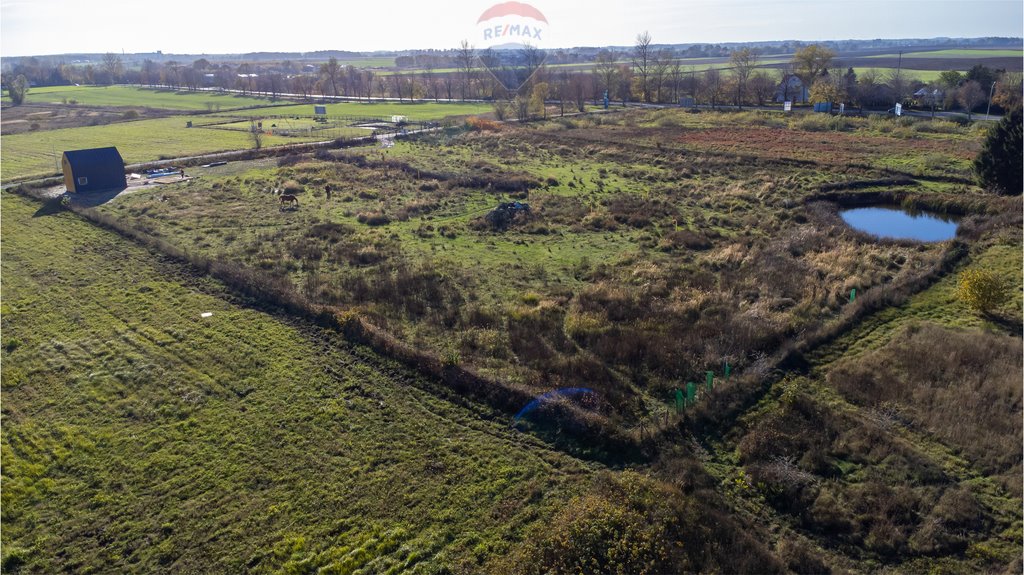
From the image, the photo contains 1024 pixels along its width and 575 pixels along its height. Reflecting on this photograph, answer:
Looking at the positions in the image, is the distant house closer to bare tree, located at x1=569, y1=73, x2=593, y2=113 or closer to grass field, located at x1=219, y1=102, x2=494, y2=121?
bare tree, located at x1=569, y1=73, x2=593, y2=113

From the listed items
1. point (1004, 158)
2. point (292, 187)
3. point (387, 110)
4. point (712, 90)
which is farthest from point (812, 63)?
point (292, 187)

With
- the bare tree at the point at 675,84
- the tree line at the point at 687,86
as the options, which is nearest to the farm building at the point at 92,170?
the tree line at the point at 687,86

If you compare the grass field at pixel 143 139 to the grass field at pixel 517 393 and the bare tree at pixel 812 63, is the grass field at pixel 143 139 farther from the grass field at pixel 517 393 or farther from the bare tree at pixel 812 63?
the bare tree at pixel 812 63

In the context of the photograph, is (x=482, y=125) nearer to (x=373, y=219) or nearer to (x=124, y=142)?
(x=124, y=142)

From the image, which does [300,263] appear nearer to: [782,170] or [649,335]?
[649,335]

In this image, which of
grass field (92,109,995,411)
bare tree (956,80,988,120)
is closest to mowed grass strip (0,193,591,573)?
grass field (92,109,995,411)

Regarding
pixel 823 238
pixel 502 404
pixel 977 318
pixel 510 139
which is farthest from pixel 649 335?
pixel 510 139
